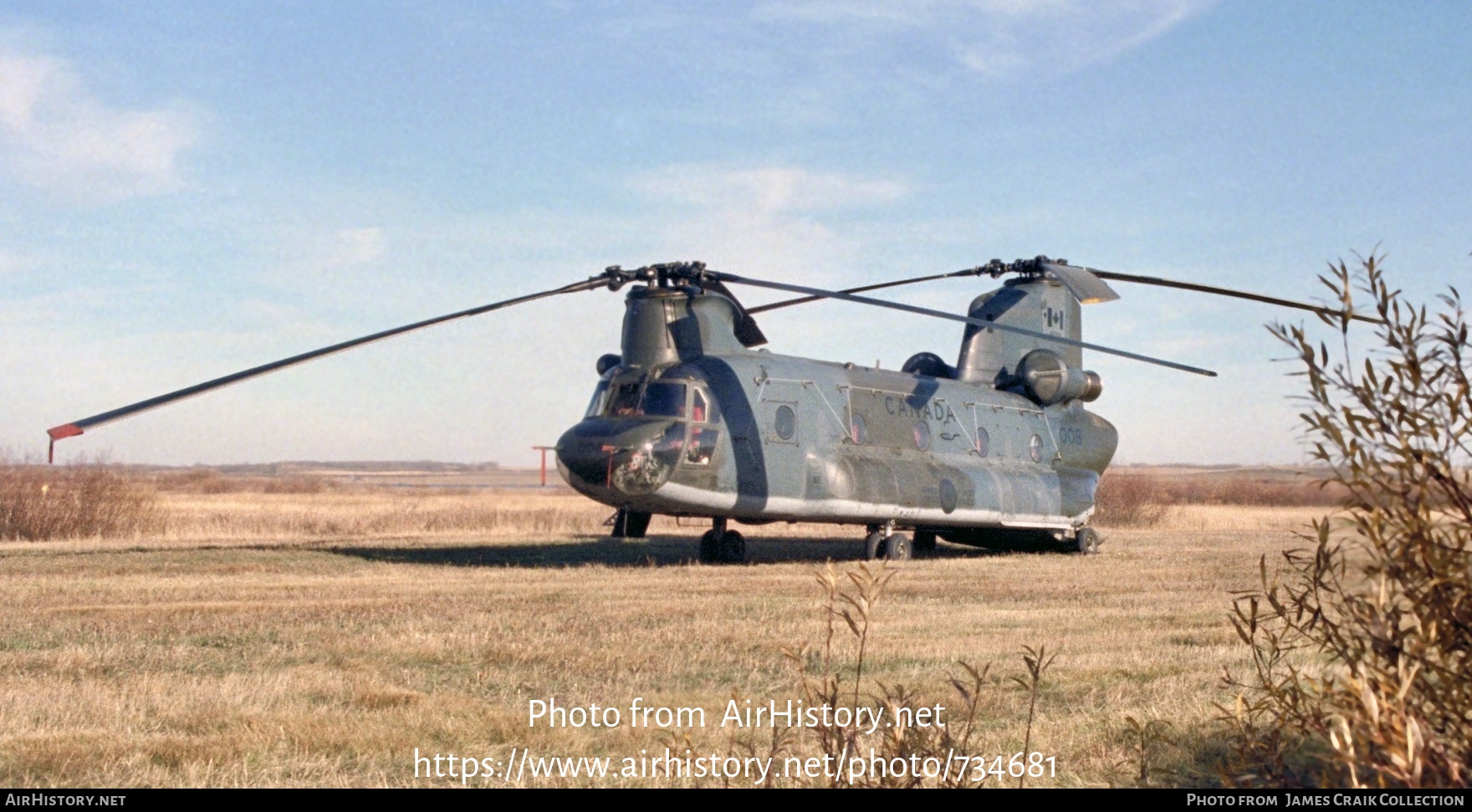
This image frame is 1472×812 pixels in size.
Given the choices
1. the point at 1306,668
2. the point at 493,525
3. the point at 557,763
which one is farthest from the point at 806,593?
the point at 493,525

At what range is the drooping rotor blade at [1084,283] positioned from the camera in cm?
2162

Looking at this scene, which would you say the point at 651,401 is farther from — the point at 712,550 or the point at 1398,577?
the point at 1398,577

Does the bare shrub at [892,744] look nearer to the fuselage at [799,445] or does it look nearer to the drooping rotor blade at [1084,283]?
Result: the fuselage at [799,445]

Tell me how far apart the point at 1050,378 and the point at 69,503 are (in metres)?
20.6

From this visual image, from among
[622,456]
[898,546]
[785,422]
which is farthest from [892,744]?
[898,546]

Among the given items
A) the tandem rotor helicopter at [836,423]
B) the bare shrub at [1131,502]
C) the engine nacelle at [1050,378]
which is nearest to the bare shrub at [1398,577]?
the tandem rotor helicopter at [836,423]

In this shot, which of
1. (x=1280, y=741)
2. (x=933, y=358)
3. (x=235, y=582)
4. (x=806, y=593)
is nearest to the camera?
(x=1280, y=741)

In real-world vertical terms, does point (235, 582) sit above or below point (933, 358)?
below

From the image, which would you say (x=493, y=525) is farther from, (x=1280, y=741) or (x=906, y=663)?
(x=1280, y=741)

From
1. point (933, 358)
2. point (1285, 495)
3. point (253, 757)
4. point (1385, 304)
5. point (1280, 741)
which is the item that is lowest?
point (253, 757)

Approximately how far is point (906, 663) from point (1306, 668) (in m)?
2.89

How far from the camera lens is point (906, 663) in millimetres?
9820

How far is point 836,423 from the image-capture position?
20.2 metres

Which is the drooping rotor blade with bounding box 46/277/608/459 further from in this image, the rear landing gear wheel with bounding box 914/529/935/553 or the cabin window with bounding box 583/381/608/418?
the rear landing gear wheel with bounding box 914/529/935/553
